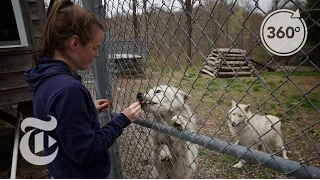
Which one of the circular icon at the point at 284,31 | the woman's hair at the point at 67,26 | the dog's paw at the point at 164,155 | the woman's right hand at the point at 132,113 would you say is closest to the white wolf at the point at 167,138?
the dog's paw at the point at 164,155

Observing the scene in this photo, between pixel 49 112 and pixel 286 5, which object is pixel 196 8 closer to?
pixel 286 5

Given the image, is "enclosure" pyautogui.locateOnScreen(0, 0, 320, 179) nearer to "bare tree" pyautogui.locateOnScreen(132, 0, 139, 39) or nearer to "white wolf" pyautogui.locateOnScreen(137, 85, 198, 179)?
"bare tree" pyautogui.locateOnScreen(132, 0, 139, 39)

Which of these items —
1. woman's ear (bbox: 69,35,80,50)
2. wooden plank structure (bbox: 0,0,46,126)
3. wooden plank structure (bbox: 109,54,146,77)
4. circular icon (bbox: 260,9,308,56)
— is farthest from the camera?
wooden plank structure (bbox: 0,0,46,126)

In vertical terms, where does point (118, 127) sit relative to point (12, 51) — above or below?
above

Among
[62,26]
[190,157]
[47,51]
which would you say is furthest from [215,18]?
[190,157]

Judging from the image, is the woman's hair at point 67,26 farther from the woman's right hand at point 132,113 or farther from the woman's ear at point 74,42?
the woman's right hand at point 132,113

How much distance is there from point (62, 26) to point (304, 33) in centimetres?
103

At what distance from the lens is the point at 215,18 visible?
125 centimetres

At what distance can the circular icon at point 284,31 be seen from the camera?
888mm

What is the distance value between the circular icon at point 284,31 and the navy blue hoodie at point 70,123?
0.77 metres

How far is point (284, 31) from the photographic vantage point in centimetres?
88

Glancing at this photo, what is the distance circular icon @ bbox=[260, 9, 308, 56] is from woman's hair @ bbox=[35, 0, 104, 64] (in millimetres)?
789

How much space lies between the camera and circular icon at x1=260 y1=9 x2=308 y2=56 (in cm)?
89

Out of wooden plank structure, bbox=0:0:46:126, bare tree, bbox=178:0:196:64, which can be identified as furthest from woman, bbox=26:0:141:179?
wooden plank structure, bbox=0:0:46:126
